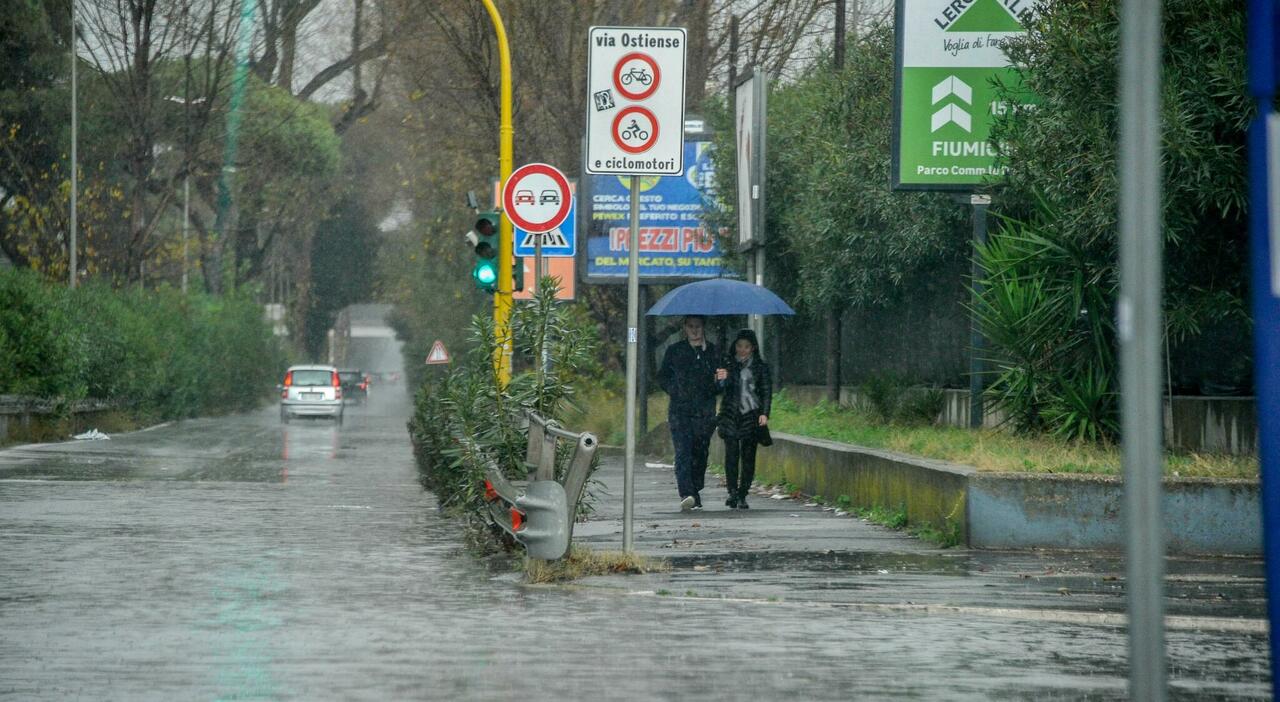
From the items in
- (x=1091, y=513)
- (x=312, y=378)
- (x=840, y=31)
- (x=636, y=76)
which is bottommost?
(x=1091, y=513)

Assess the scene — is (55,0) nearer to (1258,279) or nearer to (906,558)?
(906,558)

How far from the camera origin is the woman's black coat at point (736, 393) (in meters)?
16.5

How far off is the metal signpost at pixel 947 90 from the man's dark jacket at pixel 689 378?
2.44 meters

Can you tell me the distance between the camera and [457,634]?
8.87 metres

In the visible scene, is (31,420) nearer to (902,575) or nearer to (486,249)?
(486,249)

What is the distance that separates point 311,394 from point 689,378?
3799cm

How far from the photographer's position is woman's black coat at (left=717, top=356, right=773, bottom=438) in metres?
16.5

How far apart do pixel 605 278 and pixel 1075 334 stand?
17.8 meters

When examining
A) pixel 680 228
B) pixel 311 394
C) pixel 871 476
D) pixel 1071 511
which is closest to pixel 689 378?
pixel 871 476

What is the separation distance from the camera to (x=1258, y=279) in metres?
4.39

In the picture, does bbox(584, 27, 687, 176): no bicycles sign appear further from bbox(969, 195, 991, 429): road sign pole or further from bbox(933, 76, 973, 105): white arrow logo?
bbox(933, 76, 973, 105): white arrow logo

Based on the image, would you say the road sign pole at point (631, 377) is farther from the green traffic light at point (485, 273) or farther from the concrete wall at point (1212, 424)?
the green traffic light at point (485, 273)

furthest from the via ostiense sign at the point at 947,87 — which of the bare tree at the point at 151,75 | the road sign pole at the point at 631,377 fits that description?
the bare tree at the point at 151,75

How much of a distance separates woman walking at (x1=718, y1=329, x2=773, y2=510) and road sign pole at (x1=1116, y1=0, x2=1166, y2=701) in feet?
40.7
